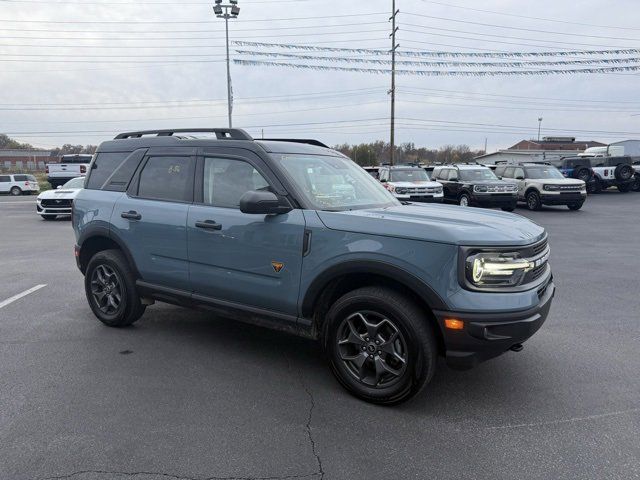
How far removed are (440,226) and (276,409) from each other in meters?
1.72

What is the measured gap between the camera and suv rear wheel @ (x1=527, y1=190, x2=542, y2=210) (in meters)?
18.9

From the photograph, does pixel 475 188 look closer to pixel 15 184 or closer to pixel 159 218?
pixel 159 218

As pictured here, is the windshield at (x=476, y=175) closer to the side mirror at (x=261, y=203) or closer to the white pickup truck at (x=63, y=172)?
the side mirror at (x=261, y=203)

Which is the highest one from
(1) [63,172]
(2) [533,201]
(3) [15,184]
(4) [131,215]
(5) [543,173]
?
(1) [63,172]

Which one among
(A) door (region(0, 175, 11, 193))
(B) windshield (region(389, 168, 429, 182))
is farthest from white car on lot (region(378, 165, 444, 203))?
(A) door (region(0, 175, 11, 193))

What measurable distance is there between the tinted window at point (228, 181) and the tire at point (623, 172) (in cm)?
2689

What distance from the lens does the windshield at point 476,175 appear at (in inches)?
754

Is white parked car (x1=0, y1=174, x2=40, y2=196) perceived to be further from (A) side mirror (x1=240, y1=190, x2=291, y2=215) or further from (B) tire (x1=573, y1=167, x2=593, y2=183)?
(A) side mirror (x1=240, y1=190, x2=291, y2=215)

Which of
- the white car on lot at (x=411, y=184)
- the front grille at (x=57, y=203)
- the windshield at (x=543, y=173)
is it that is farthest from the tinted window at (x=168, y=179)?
the windshield at (x=543, y=173)

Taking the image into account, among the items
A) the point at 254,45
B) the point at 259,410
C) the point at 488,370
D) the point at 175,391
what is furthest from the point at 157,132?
the point at 254,45

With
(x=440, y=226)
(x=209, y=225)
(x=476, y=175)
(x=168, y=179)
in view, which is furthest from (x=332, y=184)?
(x=476, y=175)

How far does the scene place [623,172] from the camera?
83.1 feet

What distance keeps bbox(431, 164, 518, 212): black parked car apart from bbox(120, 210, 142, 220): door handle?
15.3 metres

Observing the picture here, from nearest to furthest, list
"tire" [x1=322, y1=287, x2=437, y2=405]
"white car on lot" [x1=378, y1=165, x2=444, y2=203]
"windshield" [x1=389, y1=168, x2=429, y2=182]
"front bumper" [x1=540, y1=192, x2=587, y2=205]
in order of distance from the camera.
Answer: "tire" [x1=322, y1=287, x2=437, y2=405]
"white car on lot" [x1=378, y1=165, x2=444, y2=203]
"windshield" [x1=389, y1=168, x2=429, y2=182]
"front bumper" [x1=540, y1=192, x2=587, y2=205]
